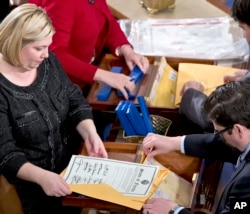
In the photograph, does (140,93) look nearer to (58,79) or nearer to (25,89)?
(58,79)

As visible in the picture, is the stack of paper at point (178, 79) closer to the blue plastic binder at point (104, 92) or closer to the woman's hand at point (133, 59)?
the woman's hand at point (133, 59)

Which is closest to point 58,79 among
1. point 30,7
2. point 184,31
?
point 30,7

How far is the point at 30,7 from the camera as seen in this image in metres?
1.64

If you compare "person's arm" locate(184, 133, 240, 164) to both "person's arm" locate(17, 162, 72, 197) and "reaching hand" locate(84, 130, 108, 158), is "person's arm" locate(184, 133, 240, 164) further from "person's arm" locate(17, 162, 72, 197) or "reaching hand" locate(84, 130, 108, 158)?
"person's arm" locate(17, 162, 72, 197)

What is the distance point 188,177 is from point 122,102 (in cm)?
38

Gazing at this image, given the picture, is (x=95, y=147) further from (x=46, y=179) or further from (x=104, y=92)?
(x=104, y=92)

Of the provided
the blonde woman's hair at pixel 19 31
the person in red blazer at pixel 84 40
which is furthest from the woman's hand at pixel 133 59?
the blonde woman's hair at pixel 19 31

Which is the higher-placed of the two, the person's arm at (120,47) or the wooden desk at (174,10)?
the person's arm at (120,47)

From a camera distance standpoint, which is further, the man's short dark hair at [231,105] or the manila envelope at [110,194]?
the manila envelope at [110,194]

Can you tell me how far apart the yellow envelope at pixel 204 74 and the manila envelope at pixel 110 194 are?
66 centimetres

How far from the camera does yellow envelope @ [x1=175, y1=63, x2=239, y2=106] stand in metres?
2.14

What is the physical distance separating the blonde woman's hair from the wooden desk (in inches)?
44.8

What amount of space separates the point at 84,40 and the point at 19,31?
54 cm

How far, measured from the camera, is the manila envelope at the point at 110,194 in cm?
151
